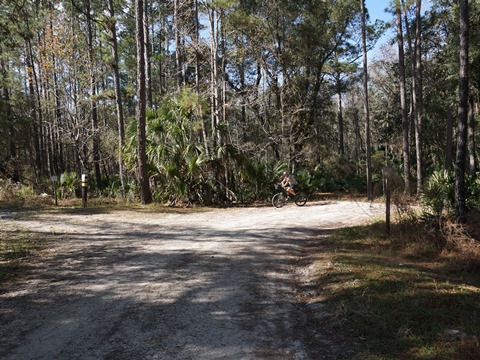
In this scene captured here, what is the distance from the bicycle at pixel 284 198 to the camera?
618 inches

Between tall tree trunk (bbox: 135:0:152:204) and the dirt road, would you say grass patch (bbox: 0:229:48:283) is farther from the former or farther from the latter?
tall tree trunk (bbox: 135:0:152:204)

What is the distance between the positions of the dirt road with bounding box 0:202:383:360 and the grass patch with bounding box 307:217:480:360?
1.47ft

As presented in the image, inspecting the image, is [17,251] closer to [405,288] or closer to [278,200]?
[405,288]

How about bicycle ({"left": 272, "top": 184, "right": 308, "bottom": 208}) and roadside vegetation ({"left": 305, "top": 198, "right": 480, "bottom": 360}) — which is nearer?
roadside vegetation ({"left": 305, "top": 198, "right": 480, "bottom": 360})

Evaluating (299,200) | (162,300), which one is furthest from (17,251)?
(299,200)

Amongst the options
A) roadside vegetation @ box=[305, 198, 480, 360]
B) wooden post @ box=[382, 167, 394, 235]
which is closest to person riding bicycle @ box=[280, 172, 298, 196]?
wooden post @ box=[382, 167, 394, 235]

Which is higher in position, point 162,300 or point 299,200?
point 299,200

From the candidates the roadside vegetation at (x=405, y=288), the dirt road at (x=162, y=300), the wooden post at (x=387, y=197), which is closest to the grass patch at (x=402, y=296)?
the roadside vegetation at (x=405, y=288)

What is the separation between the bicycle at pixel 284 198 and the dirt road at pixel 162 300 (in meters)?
5.93

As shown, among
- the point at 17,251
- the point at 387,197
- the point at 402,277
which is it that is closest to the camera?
the point at 402,277

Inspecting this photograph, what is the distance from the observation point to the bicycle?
15.7 m

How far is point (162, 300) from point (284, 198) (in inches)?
443

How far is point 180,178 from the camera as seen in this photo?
1521cm

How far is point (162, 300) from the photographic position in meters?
5.05
